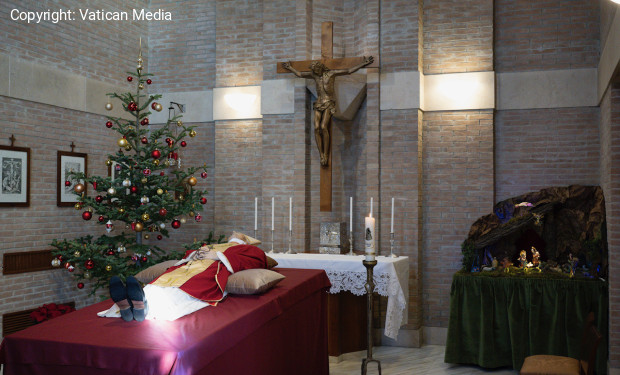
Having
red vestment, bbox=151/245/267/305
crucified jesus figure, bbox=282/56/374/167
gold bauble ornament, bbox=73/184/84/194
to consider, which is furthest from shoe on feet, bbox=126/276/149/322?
crucified jesus figure, bbox=282/56/374/167

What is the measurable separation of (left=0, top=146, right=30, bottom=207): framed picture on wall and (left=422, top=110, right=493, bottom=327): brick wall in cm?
486

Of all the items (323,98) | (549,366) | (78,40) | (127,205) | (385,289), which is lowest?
(549,366)

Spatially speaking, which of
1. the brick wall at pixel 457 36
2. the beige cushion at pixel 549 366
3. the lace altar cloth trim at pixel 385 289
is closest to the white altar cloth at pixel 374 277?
the lace altar cloth trim at pixel 385 289

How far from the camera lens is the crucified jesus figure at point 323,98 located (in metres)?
6.99

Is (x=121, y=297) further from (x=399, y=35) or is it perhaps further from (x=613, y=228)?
(x=399, y=35)

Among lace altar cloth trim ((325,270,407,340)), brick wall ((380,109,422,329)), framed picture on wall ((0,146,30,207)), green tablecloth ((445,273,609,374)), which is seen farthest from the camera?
brick wall ((380,109,422,329))

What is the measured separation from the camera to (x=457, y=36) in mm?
7305

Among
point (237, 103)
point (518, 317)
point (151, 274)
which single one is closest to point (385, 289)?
point (518, 317)

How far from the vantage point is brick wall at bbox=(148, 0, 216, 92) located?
8531 mm

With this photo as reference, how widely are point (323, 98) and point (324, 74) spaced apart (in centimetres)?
29

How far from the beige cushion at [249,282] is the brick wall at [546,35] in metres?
4.68

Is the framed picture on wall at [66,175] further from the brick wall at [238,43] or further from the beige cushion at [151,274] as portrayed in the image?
the beige cushion at [151,274]

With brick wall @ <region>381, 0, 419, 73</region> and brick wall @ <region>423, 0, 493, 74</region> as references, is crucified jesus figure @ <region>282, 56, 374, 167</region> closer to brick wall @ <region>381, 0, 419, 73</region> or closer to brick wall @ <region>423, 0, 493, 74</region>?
brick wall @ <region>381, 0, 419, 73</region>

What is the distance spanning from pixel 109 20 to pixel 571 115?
249 inches
